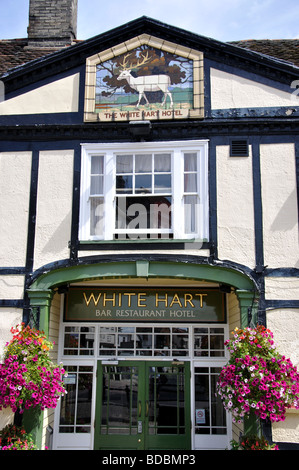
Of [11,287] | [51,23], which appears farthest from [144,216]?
[51,23]

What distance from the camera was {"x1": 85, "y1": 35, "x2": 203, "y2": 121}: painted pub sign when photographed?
364 inches

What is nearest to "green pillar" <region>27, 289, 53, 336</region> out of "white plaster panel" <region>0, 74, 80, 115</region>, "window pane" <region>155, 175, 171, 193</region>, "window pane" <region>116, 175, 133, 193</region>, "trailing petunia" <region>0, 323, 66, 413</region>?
"trailing petunia" <region>0, 323, 66, 413</region>

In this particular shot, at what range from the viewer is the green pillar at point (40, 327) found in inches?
317

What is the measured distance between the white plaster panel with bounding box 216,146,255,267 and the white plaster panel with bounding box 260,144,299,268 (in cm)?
27

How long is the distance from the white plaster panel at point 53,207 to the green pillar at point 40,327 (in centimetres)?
58

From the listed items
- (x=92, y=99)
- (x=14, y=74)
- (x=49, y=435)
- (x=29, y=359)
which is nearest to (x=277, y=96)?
(x=92, y=99)

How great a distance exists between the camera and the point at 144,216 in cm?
921

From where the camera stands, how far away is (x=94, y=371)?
9.45 meters

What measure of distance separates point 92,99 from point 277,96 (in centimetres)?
357

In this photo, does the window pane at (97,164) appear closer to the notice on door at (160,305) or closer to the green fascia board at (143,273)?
the green fascia board at (143,273)

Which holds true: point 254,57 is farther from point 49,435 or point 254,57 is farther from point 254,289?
point 49,435

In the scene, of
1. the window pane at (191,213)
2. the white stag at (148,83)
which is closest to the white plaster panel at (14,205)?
the white stag at (148,83)

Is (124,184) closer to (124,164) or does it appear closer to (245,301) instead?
(124,164)

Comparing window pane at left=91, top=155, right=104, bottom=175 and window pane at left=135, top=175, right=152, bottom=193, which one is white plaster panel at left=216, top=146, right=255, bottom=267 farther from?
window pane at left=91, top=155, right=104, bottom=175
